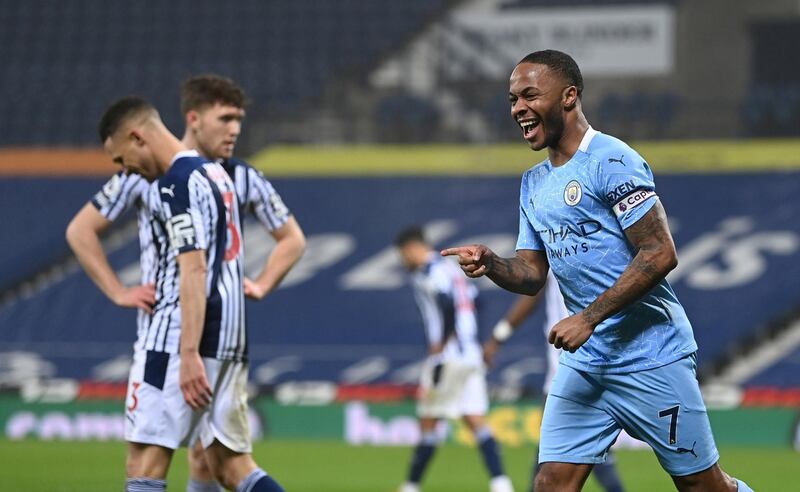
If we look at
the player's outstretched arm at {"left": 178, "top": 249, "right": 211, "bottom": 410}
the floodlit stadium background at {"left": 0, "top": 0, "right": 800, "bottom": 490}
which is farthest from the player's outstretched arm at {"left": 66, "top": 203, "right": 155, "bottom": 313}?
the floodlit stadium background at {"left": 0, "top": 0, "right": 800, "bottom": 490}

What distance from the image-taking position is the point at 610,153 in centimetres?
505

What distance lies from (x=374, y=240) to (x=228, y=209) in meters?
13.2

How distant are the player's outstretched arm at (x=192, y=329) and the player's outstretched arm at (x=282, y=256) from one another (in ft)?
3.16

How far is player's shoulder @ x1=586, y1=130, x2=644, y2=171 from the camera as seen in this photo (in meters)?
5.01

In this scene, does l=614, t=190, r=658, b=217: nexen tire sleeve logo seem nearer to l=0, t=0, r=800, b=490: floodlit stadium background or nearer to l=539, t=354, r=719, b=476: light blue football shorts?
l=539, t=354, r=719, b=476: light blue football shorts

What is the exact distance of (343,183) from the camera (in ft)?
62.7

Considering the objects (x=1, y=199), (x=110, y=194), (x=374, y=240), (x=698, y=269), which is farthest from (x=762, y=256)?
(x=110, y=194)

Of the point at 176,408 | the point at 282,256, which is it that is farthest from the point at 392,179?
the point at 176,408

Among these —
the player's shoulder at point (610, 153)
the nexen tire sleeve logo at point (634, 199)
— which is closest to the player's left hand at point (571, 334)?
the nexen tire sleeve logo at point (634, 199)

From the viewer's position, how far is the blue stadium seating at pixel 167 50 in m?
21.2

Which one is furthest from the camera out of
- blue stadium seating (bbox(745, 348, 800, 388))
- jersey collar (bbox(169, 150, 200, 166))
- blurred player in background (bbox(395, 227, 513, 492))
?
blue stadium seating (bbox(745, 348, 800, 388))

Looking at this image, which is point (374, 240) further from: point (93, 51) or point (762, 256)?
point (93, 51)

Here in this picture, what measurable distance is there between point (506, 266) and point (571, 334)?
1.72ft

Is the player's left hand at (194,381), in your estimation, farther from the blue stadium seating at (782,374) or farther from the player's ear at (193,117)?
the blue stadium seating at (782,374)
